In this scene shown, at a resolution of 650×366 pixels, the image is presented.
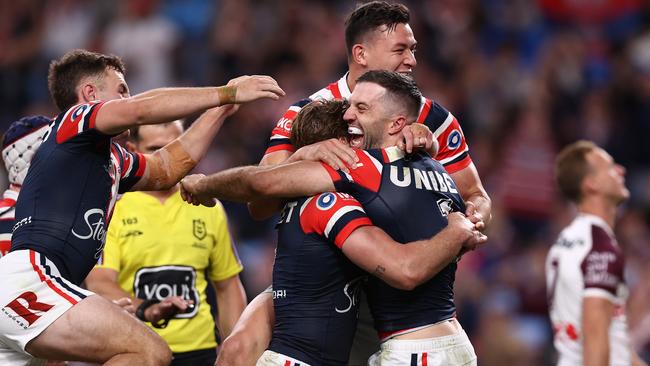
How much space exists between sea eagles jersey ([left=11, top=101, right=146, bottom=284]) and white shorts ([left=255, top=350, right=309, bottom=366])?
3.81 feet

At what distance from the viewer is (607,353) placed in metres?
7.27

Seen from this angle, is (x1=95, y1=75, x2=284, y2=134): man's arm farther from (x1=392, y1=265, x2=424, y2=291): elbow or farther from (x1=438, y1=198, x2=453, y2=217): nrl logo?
(x1=392, y1=265, x2=424, y2=291): elbow

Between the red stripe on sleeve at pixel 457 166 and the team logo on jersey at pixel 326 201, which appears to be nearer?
the team logo on jersey at pixel 326 201

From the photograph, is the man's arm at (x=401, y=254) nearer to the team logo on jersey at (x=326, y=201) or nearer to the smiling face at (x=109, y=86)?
the team logo on jersey at (x=326, y=201)

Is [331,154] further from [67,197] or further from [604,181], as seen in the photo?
[604,181]

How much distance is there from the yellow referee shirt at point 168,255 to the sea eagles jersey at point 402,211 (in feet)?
6.18

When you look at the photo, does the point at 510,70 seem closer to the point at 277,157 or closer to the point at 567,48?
the point at 567,48

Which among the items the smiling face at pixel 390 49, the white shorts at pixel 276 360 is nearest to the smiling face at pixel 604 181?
the smiling face at pixel 390 49

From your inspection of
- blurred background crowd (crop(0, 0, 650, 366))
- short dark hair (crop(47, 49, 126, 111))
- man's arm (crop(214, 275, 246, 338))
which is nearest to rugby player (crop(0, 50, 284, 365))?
short dark hair (crop(47, 49, 126, 111))

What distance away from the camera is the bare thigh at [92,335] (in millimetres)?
5336

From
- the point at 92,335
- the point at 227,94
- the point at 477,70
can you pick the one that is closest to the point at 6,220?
the point at 92,335

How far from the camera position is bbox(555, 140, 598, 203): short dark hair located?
8.01m

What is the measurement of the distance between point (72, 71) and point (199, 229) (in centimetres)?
147

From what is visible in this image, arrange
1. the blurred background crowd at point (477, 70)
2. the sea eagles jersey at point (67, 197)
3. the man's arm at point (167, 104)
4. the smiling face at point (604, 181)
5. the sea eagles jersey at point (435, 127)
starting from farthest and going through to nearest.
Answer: the blurred background crowd at point (477, 70) < the smiling face at point (604, 181) < the sea eagles jersey at point (435, 127) < the sea eagles jersey at point (67, 197) < the man's arm at point (167, 104)
